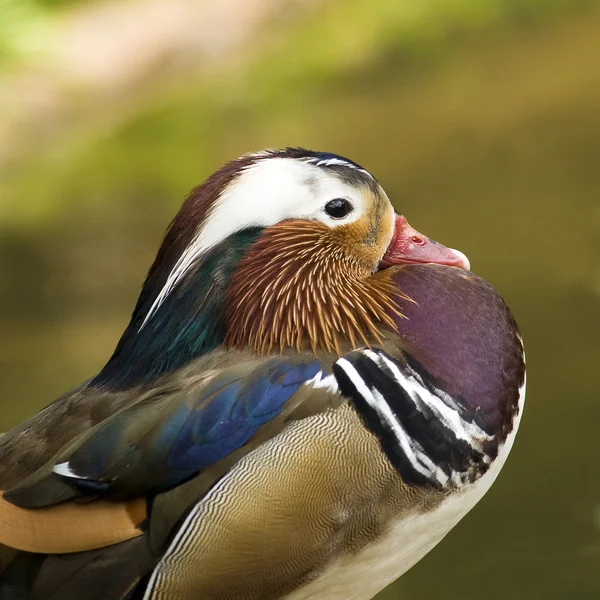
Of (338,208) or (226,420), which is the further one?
(338,208)

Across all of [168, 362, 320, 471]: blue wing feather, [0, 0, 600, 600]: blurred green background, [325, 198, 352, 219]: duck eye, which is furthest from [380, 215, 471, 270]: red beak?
[0, 0, 600, 600]: blurred green background

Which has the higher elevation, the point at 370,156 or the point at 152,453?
the point at 370,156

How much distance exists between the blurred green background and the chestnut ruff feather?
0.93 metres

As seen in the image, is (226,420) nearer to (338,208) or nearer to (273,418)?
(273,418)

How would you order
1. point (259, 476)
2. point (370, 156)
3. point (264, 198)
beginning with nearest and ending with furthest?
1. point (259, 476)
2. point (264, 198)
3. point (370, 156)

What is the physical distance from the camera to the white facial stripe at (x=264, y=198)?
75.6 inches

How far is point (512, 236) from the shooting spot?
3789 millimetres

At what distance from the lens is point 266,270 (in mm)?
1974

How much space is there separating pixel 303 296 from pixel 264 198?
18cm

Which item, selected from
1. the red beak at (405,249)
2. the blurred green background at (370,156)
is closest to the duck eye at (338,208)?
the red beak at (405,249)

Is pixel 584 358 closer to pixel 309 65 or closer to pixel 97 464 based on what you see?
pixel 97 464

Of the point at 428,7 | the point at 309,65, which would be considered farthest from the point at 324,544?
the point at 428,7

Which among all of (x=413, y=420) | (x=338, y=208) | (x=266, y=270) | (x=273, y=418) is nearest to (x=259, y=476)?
(x=273, y=418)

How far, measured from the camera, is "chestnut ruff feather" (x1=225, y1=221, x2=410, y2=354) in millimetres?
1921
